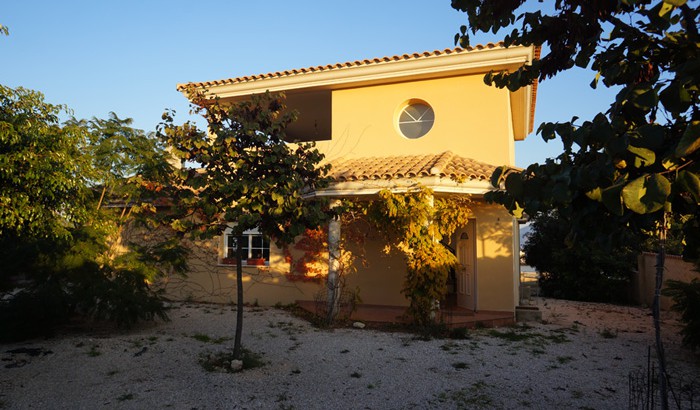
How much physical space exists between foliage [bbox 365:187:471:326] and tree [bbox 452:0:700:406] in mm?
5330

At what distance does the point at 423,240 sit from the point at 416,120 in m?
3.85

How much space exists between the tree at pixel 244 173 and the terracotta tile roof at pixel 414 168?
10.1 ft

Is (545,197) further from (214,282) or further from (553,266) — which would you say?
(553,266)

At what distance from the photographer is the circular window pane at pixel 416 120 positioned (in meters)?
11.0

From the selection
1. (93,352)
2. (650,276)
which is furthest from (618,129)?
(650,276)

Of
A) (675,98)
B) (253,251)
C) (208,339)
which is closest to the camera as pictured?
(675,98)

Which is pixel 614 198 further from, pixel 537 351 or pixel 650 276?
pixel 650 276

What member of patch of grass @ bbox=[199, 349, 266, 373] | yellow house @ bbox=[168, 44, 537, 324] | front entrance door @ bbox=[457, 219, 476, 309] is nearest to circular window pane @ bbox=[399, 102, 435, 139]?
yellow house @ bbox=[168, 44, 537, 324]

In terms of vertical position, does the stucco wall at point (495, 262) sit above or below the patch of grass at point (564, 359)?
above

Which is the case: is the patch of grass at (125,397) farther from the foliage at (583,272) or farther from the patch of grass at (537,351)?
the foliage at (583,272)

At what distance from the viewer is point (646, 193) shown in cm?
149

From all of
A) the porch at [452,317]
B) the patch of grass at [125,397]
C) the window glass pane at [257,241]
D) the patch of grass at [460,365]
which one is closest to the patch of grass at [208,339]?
the porch at [452,317]

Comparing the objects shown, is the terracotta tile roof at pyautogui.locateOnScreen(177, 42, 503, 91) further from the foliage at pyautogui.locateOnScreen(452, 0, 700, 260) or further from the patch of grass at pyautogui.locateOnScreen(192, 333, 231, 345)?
the foliage at pyautogui.locateOnScreen(452, 0, 700, 260)

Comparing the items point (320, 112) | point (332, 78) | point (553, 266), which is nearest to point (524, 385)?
point (332, 78)
